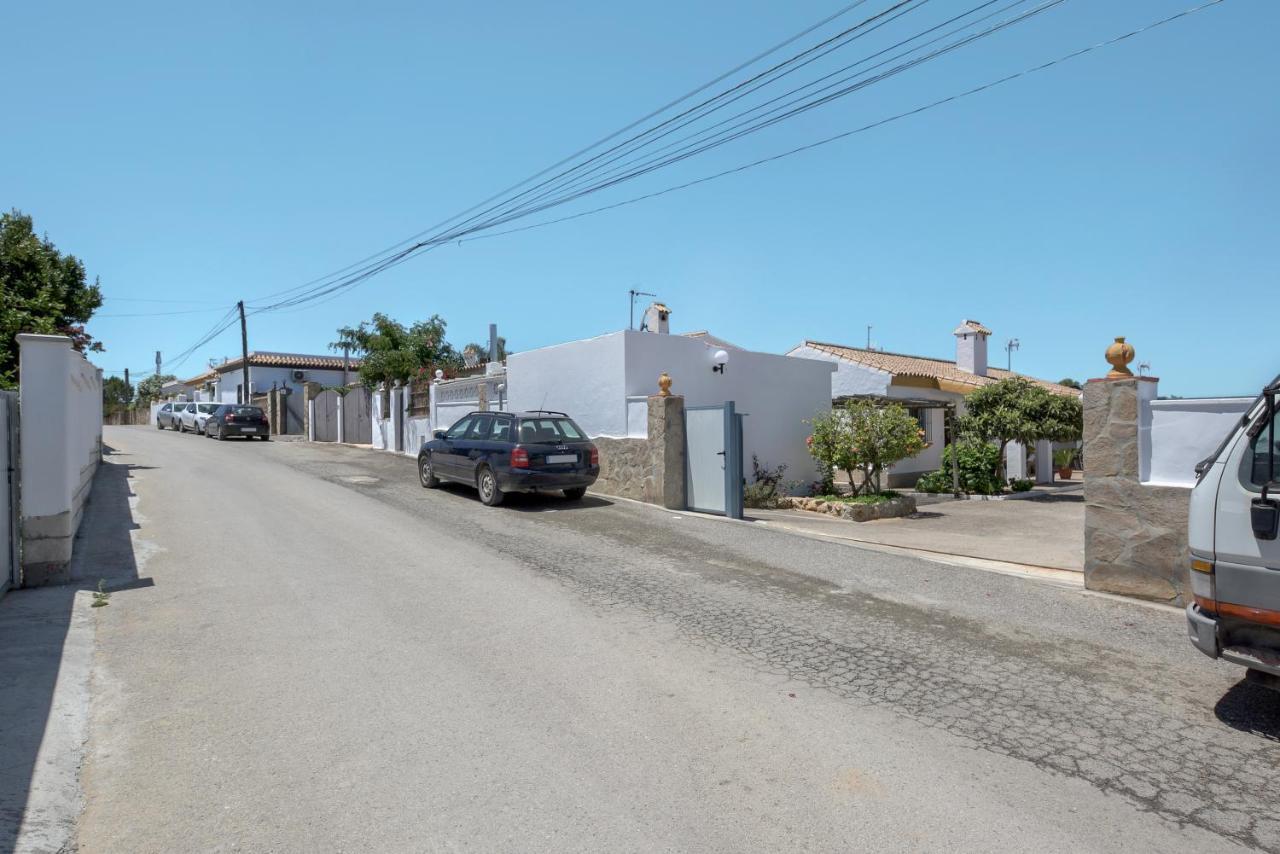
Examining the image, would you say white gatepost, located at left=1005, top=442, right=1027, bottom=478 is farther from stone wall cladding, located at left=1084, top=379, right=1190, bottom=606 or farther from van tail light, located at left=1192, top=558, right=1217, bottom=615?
van tail light, located at left=1192, top=558, right=1217, bottom=615

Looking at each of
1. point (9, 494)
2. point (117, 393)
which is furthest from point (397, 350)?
point (117, 393)

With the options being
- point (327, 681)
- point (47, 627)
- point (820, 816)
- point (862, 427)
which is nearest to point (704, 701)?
point (820, 816)

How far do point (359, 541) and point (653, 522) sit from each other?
13.8 feet

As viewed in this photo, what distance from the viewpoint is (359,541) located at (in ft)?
30.0

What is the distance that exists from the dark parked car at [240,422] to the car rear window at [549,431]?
1973cm

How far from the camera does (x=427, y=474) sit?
47.6 ft

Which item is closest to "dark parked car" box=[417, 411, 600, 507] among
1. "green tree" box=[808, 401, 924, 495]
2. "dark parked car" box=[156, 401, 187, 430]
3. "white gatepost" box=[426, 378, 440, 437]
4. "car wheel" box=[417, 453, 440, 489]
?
"car wheel" box=[417, 453, 440, 489]

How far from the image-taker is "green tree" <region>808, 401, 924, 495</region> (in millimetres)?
14492

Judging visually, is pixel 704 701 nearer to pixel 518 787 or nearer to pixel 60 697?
pixel 518 787

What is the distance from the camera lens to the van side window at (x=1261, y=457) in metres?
4.00

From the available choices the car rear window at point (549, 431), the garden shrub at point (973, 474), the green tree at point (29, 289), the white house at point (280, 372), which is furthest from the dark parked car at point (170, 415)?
the garden shrub at point (973, 474)

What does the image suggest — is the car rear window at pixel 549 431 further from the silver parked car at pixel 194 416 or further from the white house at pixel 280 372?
the white house at pixel 280 372

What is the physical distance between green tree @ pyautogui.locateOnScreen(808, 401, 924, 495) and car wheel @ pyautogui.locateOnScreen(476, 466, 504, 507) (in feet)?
21.6

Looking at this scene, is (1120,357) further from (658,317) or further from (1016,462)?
Answer: (1016,462)
